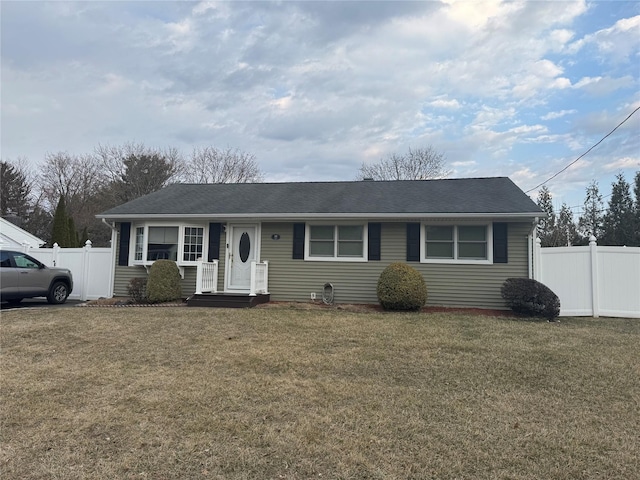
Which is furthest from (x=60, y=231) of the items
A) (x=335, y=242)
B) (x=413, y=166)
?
(x=413, y=166)

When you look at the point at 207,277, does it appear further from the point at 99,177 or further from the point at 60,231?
the point at 99,177

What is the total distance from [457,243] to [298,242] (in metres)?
4.48

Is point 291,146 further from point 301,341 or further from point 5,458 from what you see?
point 5,458

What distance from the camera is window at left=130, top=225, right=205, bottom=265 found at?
1217 centimetres

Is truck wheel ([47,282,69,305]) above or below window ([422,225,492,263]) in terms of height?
below

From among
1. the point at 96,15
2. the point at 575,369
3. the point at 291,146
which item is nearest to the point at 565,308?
the point at 575,369

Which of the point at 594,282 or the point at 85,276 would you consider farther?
the point at 85,276

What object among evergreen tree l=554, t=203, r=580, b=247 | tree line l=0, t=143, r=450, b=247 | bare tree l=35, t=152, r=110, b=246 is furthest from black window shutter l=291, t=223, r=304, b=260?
bare tree l=35, t=152, r=110, b=246

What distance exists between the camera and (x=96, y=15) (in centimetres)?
1009

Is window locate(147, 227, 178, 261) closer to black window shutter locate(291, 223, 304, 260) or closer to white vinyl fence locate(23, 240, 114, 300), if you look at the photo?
white vinyl fence locate(23, 240, 114, 300)

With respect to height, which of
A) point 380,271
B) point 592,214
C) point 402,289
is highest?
point 592,214

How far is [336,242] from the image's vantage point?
11.7 m

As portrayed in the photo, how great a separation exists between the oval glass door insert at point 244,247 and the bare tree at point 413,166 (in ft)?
60.9

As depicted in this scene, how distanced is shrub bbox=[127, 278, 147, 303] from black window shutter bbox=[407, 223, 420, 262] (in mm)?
7605
